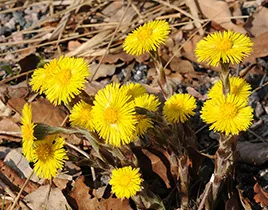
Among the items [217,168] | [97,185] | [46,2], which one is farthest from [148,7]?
[217,168]

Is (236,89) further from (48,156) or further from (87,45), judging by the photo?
(87,45)

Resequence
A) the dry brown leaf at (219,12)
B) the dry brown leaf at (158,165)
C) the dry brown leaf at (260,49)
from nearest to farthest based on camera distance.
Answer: the dry brown leaf at (158,165) < the dry brown leaf at (260,49) < the dry brown leaf at (219,12)

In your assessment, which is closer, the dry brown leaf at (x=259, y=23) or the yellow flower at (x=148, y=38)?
the yellow flower at (x=148, y=38)

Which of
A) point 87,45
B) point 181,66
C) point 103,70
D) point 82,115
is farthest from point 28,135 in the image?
point 87,45

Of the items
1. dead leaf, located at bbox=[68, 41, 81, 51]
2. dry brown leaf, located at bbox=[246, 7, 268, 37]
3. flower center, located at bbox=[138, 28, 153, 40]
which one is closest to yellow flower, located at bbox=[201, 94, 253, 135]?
flower center, located at bbox=[138, 28, 153, 40]

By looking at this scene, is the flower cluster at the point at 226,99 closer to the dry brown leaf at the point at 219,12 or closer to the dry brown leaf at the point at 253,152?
the dry brown leaf at the point at 253,152

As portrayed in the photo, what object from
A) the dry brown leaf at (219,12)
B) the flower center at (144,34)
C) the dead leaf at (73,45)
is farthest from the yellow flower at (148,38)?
the dead leaf at (73,45)
